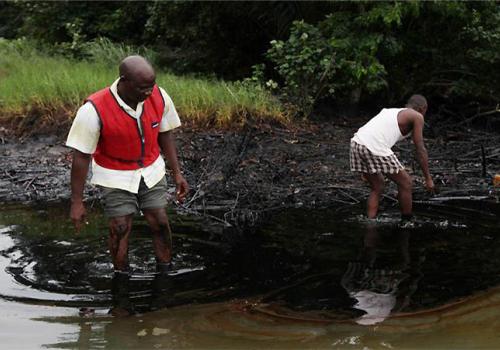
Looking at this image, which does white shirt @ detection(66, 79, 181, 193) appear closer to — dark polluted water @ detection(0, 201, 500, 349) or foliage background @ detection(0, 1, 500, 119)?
dark polluted water @ detection(0, 201, 500, 349)

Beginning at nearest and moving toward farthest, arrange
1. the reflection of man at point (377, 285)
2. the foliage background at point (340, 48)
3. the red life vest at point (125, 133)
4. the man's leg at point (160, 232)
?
the reflection of man at point (377, 285)
the red life vest at point (125, 133)
the man's leg at point (160, 232)
the foliage background at point (340, 48)

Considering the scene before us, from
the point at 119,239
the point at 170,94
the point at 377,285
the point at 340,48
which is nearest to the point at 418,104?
the point at 377,285

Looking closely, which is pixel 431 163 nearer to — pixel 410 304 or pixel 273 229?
pixel 273 229

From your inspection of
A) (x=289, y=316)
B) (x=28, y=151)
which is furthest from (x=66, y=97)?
(x=289, y=316)

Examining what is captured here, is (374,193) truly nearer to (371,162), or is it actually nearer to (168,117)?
(371,162)

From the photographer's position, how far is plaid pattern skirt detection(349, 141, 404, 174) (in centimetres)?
670

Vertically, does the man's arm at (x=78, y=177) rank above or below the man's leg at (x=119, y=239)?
above

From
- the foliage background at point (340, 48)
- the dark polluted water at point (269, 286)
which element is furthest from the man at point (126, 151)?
the foliage background at point (340, 48)

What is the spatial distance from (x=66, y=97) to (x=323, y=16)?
5.05 m

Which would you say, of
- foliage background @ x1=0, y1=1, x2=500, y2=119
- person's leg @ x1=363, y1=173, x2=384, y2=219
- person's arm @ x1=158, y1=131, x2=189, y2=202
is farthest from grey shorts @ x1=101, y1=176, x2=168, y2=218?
foliage background @ x1=0, y1=1, x2=500, y2=119

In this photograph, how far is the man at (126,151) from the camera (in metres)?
4.64

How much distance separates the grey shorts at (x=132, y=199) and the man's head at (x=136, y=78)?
2.38ft

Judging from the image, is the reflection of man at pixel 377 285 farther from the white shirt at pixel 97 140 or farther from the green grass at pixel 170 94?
the green grass at pixel 170 94

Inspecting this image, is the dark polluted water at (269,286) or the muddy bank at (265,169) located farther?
the muddy bank at (265,169)
